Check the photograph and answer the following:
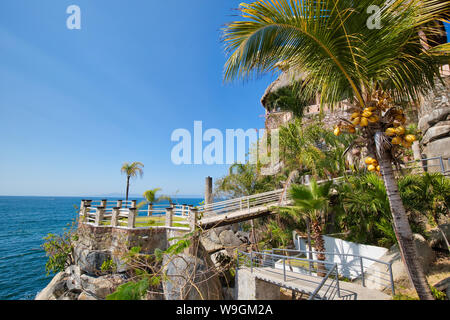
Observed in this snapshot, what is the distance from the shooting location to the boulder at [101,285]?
414 inches

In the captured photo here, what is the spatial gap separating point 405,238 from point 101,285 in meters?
13.8

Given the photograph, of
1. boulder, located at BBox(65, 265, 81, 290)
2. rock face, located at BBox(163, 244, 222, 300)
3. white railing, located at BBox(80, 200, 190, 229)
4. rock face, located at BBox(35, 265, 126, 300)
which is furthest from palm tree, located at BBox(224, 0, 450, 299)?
boulder, located at BBox(65, 265, 81, 290)

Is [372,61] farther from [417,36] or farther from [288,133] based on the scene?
[288,133]

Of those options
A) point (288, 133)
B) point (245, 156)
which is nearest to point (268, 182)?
point (245, 156)

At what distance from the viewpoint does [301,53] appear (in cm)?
416

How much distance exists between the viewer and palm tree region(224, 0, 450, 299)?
363 centimetres

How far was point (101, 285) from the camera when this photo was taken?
10773 millimetres

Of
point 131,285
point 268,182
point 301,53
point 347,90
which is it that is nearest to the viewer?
point 301,53

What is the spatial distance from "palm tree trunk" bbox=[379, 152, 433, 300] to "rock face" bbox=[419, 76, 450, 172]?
423 inches

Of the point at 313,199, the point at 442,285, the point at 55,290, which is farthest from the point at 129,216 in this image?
the point at 442,285

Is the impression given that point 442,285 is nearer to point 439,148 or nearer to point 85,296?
point 439,148

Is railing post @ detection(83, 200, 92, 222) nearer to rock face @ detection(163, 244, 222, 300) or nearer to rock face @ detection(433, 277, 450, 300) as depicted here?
rock face @ detection(163, 244, 222, 300)
